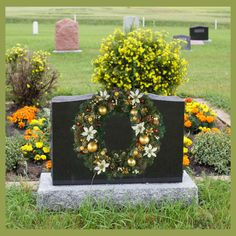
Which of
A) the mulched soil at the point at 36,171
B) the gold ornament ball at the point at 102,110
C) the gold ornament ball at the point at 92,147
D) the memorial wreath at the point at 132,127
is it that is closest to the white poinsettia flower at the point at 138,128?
the memorial wreath at the point at 132,127

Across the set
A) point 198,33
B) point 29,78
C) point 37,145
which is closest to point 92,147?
point 37,145

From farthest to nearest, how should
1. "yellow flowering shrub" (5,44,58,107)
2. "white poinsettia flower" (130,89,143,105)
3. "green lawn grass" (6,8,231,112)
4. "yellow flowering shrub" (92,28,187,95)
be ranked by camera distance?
"green lawn grass" (6,8,231,112) < "yellow flowering shrub" (5,44,58,107) < "yellow flowering shrub" (92,28,187,95) < "white poinsettia flower" (130,89,143,105)

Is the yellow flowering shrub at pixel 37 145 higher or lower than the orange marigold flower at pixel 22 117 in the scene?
lower

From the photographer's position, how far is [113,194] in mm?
6797

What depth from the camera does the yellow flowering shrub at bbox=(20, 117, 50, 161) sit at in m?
8.38

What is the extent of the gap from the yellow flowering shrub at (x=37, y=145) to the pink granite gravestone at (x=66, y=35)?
13796 millimetres

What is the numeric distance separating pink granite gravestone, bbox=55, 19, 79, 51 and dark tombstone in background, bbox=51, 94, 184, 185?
631 inches

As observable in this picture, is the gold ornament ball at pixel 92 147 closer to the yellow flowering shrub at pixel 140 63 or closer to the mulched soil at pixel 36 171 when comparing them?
the mulched soil at pixel 36 171

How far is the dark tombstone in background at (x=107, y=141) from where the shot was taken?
22.2 feet

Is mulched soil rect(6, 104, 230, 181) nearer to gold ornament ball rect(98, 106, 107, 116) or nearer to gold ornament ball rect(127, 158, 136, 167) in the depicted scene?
gold ornament ball rect(127, 158, 136, 167)

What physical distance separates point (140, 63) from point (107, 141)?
10.6 ft

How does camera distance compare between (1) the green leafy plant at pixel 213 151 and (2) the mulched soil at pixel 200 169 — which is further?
(1) the green leafy plant at pixel 213 151

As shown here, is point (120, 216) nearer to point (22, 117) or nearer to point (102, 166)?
point (102, 166)

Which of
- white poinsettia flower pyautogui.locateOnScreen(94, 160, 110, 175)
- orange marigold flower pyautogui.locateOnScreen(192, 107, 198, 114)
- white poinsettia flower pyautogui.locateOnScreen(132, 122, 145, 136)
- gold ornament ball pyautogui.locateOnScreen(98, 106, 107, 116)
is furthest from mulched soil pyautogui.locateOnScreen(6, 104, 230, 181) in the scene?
orange marigold flower pyautogui.locateOnScreen(192, 107, 198, 114)
